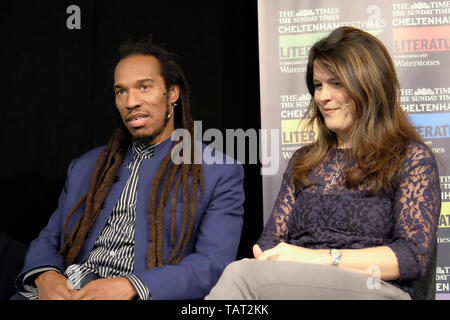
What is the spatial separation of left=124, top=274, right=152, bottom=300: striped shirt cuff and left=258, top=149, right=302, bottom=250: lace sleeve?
0.49m

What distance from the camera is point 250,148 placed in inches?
141

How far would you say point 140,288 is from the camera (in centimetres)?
204

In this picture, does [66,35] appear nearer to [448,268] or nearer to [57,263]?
[57,263]

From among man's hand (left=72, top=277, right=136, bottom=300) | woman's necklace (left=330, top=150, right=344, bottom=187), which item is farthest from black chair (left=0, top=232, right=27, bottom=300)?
woman's necklace (left=330, top=150, right=344, bottom=187)

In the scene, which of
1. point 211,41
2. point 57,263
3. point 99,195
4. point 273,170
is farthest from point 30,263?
point 211,41

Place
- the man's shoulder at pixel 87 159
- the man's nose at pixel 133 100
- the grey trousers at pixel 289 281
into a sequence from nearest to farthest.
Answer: the grey trousers at pixel 289 281 < the man's nose at pixel 133 100 < the man's shoulder at pixel 87 159

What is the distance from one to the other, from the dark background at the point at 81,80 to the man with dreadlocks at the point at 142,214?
930mm

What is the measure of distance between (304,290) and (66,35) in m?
2.74

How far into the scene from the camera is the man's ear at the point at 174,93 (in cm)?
265

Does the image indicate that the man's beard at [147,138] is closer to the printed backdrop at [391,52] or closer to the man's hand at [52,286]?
the man's hand at [52,286]

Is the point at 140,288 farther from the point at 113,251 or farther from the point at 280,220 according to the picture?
the point at 280,220

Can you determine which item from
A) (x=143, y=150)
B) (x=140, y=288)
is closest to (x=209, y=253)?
(x=140, y=288)

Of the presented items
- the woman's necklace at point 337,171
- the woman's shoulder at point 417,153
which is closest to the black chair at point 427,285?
the woman's shoulder at point 417,153

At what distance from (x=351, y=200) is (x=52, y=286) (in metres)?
1.26
